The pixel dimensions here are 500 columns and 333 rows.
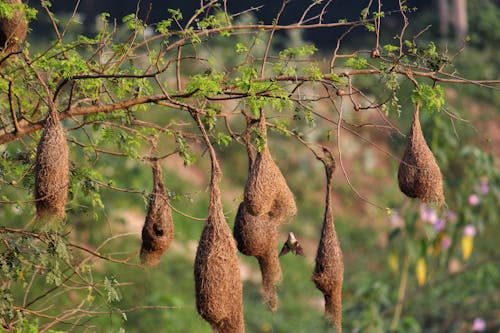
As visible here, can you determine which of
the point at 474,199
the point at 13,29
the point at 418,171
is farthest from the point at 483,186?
the point at 13,29

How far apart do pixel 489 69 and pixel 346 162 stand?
2.55 metres

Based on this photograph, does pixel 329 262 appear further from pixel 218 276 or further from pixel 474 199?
pixel 474 199

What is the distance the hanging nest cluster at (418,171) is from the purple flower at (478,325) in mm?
4595

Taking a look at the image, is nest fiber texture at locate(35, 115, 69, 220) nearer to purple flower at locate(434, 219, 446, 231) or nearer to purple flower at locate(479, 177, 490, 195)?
purple flower at locate(434, 219, 446, 231)

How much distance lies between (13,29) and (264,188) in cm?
121

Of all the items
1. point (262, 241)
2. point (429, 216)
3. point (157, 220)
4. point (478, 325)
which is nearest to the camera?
point (262, 241)

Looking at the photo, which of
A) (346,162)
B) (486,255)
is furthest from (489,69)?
(486,255)

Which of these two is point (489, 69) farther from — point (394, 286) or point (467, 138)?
point (394, 286)

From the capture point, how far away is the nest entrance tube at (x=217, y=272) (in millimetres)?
3633

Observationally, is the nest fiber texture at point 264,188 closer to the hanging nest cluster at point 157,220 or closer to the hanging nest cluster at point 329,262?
the hanging nest cluster at point 329,262

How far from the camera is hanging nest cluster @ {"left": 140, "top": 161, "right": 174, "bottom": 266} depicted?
412cm

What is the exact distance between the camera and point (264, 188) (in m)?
3.89

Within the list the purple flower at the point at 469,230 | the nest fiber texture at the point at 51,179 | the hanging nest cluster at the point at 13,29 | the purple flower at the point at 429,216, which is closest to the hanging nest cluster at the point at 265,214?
the nest fiber texture at the point at 51,179

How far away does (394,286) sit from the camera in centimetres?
941
